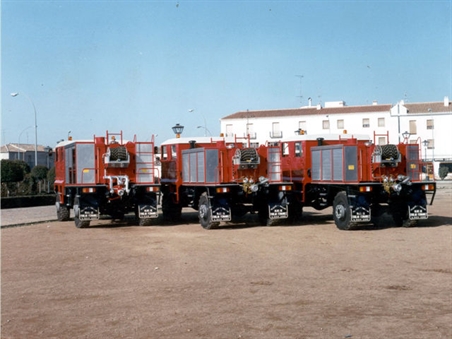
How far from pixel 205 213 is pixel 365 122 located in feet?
224

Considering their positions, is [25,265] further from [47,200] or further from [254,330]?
[47,200]

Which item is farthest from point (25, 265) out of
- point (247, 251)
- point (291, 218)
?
point (291, 218)

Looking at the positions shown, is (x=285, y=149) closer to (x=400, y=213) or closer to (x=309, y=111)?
(x=400, y=213)

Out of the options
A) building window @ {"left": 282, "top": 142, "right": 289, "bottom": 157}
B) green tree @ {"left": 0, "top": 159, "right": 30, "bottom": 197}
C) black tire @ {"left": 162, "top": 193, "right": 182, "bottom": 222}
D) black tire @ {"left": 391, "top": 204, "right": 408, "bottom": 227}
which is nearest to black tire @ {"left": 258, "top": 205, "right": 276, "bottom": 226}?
building window @ {"left": 282, "top": 142, "right": 289, "bottom": 157}

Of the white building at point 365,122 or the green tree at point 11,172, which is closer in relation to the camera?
the green tree at point 11,172

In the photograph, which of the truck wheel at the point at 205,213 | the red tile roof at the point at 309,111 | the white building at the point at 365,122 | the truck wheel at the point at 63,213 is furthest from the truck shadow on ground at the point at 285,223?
the red tile roof at the point at 309,111

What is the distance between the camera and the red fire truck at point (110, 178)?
2027 cm

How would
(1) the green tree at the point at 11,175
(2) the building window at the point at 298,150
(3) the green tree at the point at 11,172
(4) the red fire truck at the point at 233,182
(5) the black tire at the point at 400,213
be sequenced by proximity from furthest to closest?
(3) the green tree at the point at 11,172, (1) the green tree at the point at 11,175, (2) the building window at the point at 298,150, (4) the red fire truck at the point at 233,182, (5) the black tire at the point at 400,213

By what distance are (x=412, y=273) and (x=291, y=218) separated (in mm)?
10792

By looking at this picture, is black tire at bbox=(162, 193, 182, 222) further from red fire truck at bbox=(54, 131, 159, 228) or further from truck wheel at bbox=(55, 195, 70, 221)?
truck wheel at bbox=(55, 195, 70, 221)

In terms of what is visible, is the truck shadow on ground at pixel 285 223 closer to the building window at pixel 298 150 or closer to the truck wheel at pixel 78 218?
the truck wheel at pixel 78 218

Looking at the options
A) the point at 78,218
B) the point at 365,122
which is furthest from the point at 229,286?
the point at 365,122

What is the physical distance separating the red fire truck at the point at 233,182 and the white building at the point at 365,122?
61214mm

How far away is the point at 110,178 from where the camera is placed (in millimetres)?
20438
